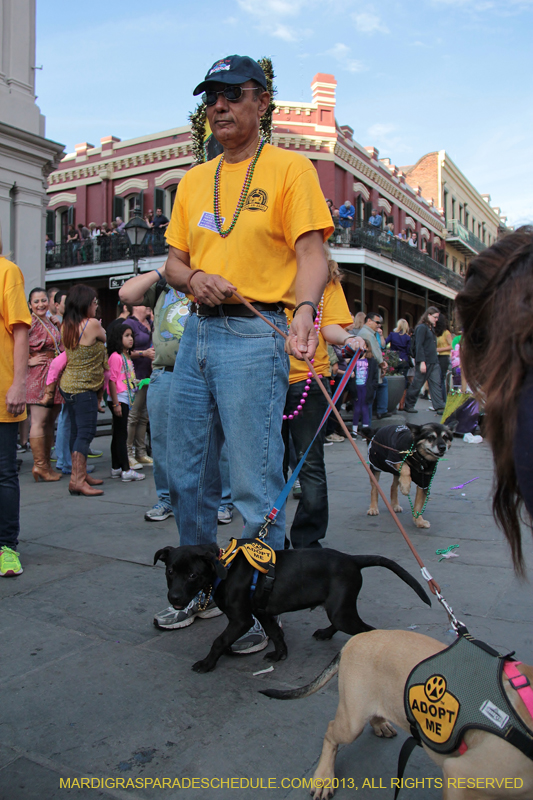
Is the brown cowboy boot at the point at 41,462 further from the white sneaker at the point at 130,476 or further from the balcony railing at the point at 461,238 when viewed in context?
the balcony railing at the point at 461,238

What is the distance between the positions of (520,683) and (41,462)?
5.80 m

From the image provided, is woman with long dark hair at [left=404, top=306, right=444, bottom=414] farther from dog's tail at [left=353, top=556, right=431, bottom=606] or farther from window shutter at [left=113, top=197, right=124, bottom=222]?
window shutter at [left=113, top=197, right=124, bottom=222]

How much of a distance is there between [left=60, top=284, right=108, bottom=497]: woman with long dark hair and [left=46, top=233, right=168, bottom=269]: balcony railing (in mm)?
16376

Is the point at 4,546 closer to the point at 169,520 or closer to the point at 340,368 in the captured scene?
the point at 169,520

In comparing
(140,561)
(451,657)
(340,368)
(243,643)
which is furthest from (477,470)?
(451,657)

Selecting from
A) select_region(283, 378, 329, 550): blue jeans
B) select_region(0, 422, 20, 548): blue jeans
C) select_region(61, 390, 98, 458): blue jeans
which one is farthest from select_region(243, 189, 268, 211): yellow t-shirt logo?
select_region(61, 390, 98, 458): blue jeans

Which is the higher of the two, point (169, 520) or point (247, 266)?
point (247, 266)

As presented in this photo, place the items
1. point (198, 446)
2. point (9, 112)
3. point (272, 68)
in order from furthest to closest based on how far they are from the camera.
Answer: point (9, 112) → point (272, 68) → point (198, 446)

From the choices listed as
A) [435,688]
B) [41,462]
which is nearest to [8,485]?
[435,688]

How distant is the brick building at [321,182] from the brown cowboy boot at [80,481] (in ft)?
51.1

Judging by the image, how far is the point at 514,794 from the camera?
131 cm

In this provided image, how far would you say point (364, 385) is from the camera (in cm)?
960

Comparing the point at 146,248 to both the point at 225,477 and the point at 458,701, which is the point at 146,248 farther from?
the point at 458,701

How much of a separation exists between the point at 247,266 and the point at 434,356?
31.7 feet
